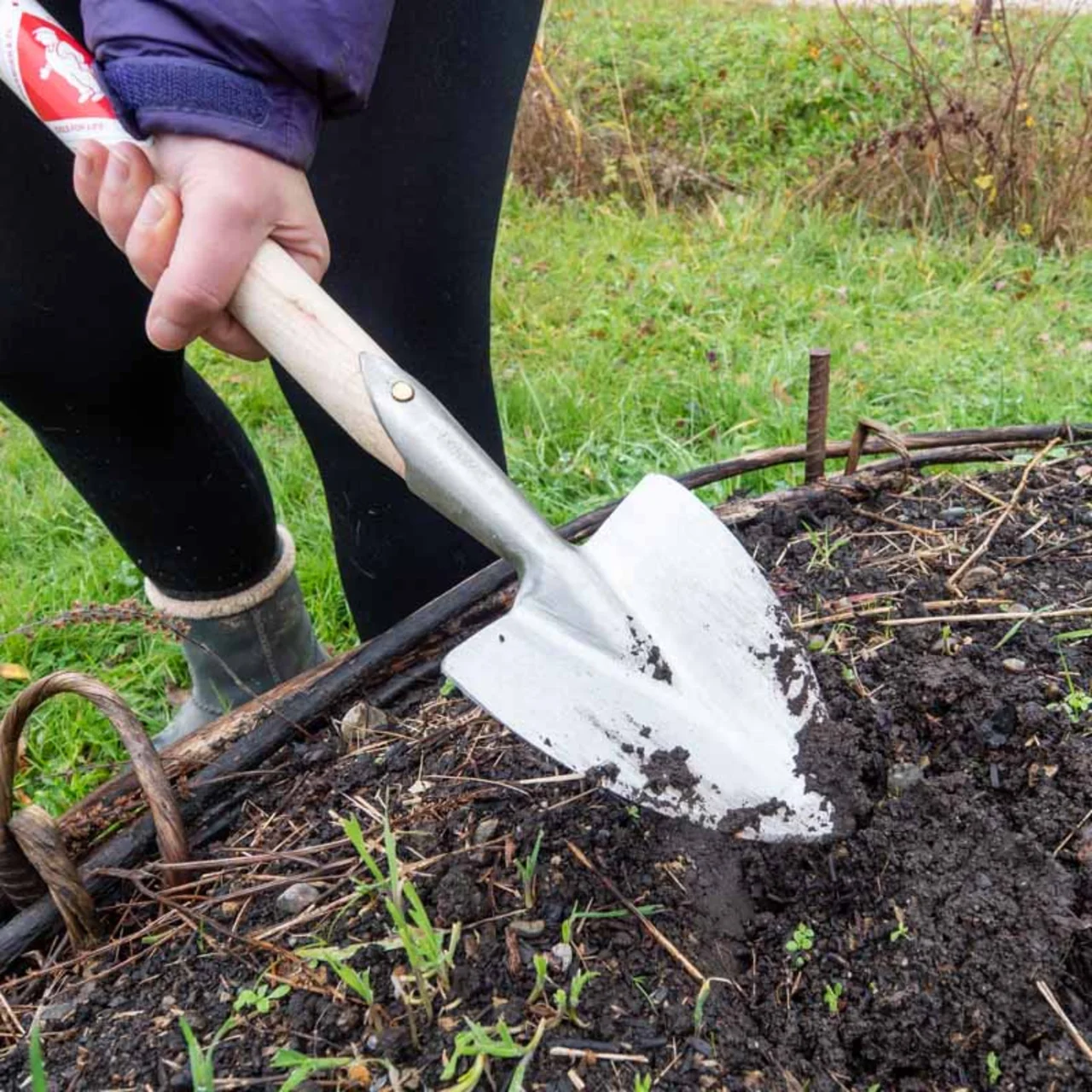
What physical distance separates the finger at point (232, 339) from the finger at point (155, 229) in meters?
0.08

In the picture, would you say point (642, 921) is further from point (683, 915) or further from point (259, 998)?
point (259, 998)

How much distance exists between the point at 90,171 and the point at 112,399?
419mm

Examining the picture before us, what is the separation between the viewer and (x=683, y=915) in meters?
0.97

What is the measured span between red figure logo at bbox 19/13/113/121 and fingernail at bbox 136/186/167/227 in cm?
10

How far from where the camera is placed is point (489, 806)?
1063 millimetres

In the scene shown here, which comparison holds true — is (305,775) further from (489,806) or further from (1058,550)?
(1058,550)

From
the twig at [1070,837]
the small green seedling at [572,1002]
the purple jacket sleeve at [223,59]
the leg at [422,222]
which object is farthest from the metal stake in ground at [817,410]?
the small green seedling at [572,1002]

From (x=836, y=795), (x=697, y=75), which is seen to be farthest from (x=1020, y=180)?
(x=836, y=795)

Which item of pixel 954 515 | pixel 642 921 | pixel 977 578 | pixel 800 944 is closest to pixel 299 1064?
pixel 642 921

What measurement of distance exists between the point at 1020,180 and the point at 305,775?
3.33 m

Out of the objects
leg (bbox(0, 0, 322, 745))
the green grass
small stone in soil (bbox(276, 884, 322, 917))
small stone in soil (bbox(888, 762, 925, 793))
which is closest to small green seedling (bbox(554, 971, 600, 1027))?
small stone in soil (bbox(276, 884, 322, 917))

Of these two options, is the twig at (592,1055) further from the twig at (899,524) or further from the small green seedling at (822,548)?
the twig at (899,524)

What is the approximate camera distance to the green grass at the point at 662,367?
2.16 metres

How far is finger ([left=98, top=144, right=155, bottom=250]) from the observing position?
0.93 meters
